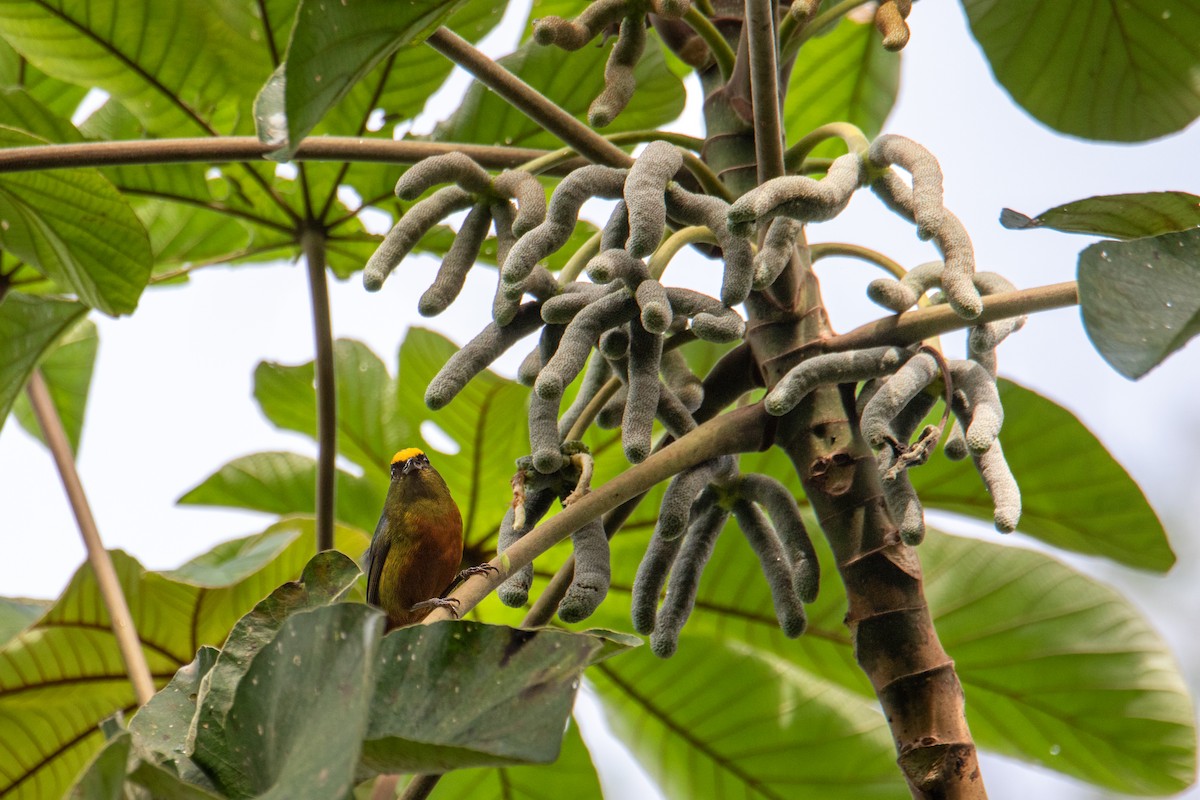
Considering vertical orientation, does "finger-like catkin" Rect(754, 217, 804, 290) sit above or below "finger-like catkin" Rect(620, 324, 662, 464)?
above

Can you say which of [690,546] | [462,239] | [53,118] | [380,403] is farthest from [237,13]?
[690,546]

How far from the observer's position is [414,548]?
1776 millimetres

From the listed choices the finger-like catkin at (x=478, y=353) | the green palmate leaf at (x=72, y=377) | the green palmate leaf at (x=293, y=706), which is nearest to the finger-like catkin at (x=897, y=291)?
the finger-like catkin at (x=478, y=353)

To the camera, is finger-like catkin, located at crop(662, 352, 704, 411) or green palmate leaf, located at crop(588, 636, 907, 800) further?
green palmate leaf, located at crop(588, 636, 907, 800)

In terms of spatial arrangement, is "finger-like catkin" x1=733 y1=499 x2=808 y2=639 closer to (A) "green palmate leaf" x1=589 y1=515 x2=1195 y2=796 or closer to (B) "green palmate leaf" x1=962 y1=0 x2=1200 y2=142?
(A) "green palmate leaf" x1=589 y1=515 x2=1195 y2=796

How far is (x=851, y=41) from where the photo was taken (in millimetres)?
2461

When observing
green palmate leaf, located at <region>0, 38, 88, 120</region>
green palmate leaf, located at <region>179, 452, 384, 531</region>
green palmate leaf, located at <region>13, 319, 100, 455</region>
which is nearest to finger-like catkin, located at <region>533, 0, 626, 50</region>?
green palmate leaf, located at <region>179, 452, 384, 531</region>

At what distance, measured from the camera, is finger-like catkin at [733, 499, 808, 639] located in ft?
4.00

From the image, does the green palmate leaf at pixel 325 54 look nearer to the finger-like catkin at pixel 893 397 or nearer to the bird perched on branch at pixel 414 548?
the finger-like catkin at pixel 893 397

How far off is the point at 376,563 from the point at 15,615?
0.81 metres

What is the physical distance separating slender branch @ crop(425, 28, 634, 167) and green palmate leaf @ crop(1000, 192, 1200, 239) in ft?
1.51

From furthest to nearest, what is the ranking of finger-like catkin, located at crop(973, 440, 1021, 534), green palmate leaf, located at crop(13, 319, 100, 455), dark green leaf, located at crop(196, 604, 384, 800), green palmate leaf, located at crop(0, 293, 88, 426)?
1. green palmate leaf, located at crop(13, 319, 100, 455)
2. green palmate leaf, located at crop(0, 293, 88, 426)
3. finger-like catkin, located at crop(973, 440, 1021, 534)
4. dark green leaf, located at crop(196, 604, 384, 800)

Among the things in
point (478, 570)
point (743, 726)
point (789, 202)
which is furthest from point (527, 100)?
point (743, 726)

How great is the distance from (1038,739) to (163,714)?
145 centimetres
